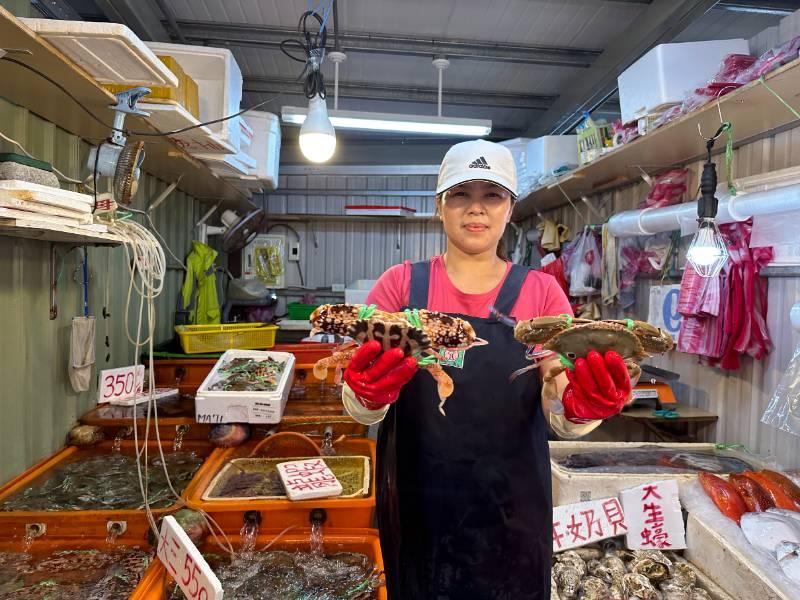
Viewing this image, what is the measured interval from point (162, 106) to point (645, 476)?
138 inches

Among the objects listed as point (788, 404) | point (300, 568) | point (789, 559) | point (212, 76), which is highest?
point (212, 76)

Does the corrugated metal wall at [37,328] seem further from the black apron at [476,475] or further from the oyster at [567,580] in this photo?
the oyster at [567,580]

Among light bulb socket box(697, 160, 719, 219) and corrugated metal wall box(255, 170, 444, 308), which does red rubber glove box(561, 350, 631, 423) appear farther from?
corrugated metal wall box(255, 170, 444, 308)

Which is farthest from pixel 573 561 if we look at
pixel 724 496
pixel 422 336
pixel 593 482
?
pixel 422 336

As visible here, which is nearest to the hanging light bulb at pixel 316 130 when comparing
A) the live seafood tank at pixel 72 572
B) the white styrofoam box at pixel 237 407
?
the white styrofoam box at pixel 237 407

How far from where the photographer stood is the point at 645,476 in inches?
116

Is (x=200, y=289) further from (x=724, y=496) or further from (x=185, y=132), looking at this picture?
(x=724, y=496)

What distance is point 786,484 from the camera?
2.68 meters

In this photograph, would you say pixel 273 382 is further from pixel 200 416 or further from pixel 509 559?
pixel 509 559

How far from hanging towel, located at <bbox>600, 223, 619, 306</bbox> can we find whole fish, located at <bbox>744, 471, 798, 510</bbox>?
2275mm

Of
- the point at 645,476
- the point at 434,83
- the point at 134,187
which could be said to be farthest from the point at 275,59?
the point at 645,476

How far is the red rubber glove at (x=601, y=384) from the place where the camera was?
1449 millimetres

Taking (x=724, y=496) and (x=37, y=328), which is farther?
(x=37, y=328)

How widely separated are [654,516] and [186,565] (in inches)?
92.8
